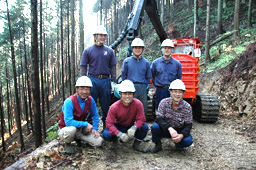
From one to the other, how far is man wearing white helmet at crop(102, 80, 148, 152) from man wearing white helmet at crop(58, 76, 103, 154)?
30 centimetres

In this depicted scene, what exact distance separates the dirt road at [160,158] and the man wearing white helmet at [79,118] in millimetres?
275

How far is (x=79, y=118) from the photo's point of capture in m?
4.11

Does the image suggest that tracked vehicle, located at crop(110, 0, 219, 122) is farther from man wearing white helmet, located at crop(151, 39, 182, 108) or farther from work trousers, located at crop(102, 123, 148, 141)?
work trousers, located at crop(102, 123, 148, 141)

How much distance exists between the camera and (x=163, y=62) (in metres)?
5.29

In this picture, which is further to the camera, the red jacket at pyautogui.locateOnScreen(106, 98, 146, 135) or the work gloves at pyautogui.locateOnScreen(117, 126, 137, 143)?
the red jacket at pyautogui.locateOnScreen(106, 98, 146, 135)

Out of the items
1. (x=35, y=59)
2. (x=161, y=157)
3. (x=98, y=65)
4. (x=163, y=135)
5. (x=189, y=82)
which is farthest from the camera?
(x=35, y=59)

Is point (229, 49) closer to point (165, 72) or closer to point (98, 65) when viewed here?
point (165, 72)

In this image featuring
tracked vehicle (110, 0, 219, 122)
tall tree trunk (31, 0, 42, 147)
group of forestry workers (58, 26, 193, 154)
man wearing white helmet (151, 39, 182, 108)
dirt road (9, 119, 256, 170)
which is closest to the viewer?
dirt road (9, 119, 256, 170)

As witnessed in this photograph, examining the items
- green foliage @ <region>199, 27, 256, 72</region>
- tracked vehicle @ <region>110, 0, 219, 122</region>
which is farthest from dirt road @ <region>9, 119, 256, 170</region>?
green foliage @ <region>199, 27, 256, 72</region>

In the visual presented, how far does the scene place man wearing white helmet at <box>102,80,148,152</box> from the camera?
13.0ft

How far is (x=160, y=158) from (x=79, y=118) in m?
1.77

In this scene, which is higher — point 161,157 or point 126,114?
point 126,114

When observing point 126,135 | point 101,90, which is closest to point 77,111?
point 101,90

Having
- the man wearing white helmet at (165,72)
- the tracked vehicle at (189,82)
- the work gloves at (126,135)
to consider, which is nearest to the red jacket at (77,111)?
the work gloves at (126,135)
